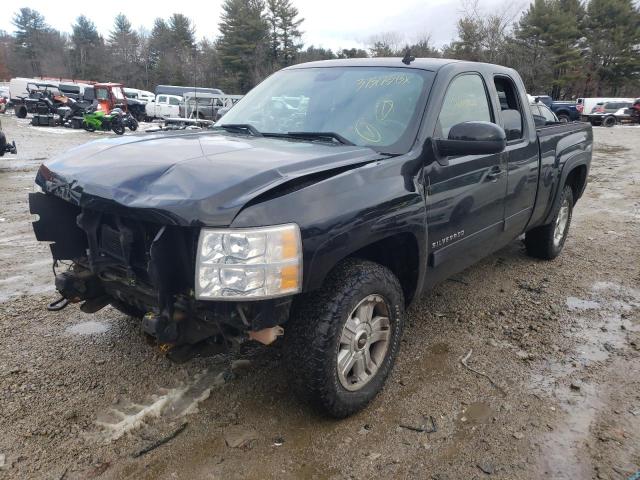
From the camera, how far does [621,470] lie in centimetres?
236

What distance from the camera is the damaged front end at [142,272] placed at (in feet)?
7.09

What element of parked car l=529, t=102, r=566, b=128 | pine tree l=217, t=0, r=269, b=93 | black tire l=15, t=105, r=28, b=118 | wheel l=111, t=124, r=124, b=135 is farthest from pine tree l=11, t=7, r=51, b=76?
parked car l=529, t=102, r=566, b=128

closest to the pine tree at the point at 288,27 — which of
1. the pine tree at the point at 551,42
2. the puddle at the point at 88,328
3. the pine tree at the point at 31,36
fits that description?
the pine tree at the point at 551,42

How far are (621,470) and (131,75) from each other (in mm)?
74256

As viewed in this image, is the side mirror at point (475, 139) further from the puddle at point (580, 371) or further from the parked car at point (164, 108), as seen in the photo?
the parked car at point (164, 108)

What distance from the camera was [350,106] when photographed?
10.4ft

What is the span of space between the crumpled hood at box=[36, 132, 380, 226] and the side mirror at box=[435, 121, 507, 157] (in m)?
0.48

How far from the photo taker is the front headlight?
6.72 ft

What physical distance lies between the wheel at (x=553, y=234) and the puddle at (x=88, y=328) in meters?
4.10

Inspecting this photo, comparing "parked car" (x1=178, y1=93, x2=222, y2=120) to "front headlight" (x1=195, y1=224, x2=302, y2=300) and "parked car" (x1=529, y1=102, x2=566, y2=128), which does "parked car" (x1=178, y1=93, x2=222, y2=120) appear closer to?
"parked car" (x1=529, y1=102, x2=566, y2=128)

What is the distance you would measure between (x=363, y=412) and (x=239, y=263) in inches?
48.5

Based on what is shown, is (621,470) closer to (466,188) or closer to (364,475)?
(364,475)

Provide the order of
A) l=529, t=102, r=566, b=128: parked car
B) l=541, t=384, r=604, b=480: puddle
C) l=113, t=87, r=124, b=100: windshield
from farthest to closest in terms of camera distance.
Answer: l=113, t=87, r=124, b=100: windshield
l=529, t=102, r=566, b=128: parked car
l=541, t=384, r=604, b=480: puddle

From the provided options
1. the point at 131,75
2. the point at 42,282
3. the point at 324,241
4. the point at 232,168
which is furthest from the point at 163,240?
the point at 131,75
